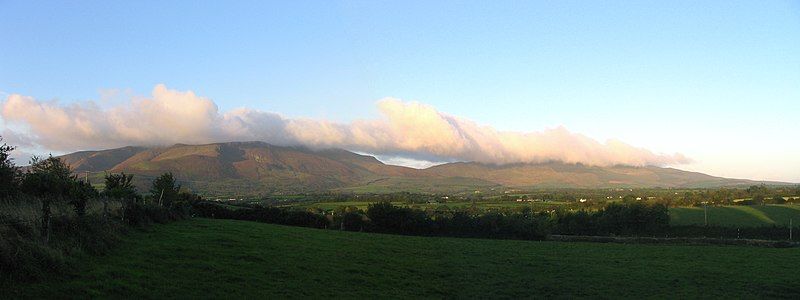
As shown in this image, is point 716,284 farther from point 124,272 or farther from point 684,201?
point 684,201

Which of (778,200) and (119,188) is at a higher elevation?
(119,188)

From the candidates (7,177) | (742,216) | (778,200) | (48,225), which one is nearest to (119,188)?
(7,177)

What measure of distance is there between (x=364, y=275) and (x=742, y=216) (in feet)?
260

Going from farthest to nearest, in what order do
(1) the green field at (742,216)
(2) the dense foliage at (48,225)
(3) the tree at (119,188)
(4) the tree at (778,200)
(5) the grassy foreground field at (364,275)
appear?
(4) the tree at (778,200) → (1) the green field at (742,216) → (3) the tree at (119,188) → (5) the grassy foreground field at (364,275) → (2) the dense foliage at (48,225)

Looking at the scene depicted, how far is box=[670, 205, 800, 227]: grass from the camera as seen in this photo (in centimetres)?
7406

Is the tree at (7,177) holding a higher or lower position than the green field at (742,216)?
A: higher

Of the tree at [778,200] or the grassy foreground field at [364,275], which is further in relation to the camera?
the tree at [778,200]

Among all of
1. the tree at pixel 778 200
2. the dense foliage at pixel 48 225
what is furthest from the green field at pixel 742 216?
the dense foliage at pixel 48 225

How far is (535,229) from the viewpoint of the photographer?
65.8 metres

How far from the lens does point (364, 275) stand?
20.6 metres

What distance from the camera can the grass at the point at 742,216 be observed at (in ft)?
243

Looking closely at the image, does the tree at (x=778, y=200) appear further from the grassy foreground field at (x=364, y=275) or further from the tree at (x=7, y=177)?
the tree at (x=7, y=177)

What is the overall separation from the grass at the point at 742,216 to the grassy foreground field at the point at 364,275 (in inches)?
1798

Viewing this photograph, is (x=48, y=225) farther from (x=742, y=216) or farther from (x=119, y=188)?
(x=742, y=216)
